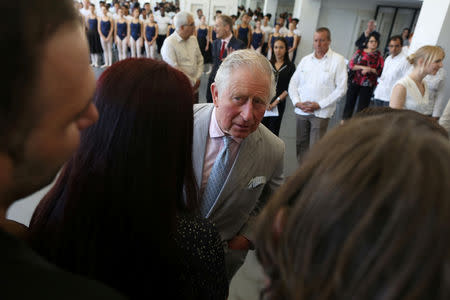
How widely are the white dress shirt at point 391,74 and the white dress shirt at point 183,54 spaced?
10.5ft

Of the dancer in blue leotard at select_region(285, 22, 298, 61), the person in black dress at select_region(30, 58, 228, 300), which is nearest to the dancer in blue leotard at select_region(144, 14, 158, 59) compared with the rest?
the dancer in blue leotard at select_region(285, 22, 298, 61)

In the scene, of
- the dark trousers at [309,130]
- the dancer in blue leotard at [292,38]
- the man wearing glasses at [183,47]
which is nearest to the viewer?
the dark trousers at [309,130]

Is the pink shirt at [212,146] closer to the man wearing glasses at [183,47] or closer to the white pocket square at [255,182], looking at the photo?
the white pocket square at [255,182]

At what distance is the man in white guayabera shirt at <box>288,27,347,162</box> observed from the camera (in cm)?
341

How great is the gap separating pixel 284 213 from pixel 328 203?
96mm

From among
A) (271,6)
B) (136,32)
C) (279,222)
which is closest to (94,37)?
(136,32)

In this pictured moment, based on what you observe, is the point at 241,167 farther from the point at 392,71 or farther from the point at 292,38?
the point at 292,38

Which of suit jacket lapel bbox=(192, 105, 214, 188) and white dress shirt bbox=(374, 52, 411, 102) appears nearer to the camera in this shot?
suit jacket lapel bbox=(192, 105, 214, 188)

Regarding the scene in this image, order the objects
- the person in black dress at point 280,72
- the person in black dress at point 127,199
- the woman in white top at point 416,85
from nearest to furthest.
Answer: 1. the person in black dress at point 127,199
2. the woman in white top at point 416,85
3. the person in black dress at point 280,72

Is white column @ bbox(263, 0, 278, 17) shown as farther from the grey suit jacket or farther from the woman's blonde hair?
the grey suit jacket

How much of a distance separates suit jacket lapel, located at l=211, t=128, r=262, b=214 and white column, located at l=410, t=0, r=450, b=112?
17.0ft

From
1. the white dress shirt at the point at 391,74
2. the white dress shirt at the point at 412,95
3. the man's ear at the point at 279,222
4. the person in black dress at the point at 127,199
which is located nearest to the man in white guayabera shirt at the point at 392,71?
the white dress shirt at the point at 391,74

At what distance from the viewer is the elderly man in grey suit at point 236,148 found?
4.67 ft

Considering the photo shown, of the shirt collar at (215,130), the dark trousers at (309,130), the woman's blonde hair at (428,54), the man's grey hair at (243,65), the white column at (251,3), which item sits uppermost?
the white column at (251,3)
